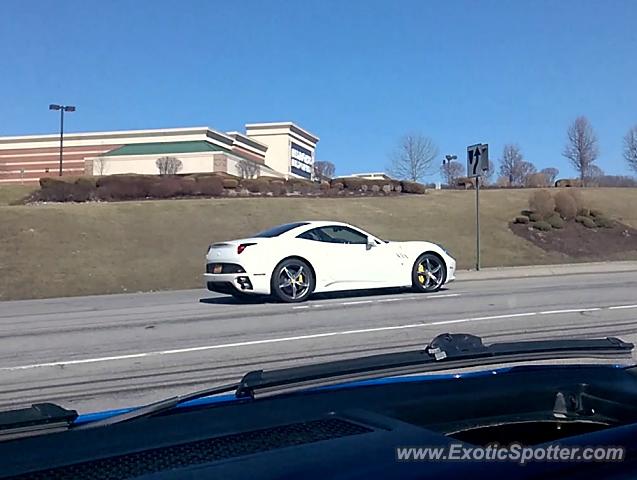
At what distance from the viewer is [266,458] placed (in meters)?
1.81

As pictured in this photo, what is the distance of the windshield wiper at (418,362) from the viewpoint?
9.28 ft

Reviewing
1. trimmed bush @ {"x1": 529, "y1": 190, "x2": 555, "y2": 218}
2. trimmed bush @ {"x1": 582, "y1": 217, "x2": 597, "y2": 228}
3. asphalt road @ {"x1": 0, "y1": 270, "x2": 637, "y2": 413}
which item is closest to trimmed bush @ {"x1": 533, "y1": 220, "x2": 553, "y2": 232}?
trimmed bush @ {"x1": 529, "y1": 190, "x2": 555, "y2": 218}

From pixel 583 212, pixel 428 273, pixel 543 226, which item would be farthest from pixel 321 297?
pixel 583 212

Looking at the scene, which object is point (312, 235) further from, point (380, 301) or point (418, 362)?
point (418, 362)

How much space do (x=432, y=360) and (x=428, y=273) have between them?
1171 cm

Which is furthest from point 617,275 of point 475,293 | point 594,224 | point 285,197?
point 285,197

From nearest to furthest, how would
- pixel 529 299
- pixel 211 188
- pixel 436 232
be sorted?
1. pixel 529 299
2. pixel 436 232
3. pixel 211 188

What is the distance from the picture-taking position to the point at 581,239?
101 ft

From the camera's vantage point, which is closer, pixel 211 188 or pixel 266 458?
pixel 266 458

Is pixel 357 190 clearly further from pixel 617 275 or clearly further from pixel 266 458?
pixel 266 458

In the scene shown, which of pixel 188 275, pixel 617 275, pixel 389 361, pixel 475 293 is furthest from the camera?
pixel 188 275

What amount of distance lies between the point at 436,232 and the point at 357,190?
45.4 ft

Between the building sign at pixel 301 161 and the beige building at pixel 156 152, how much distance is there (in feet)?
0.51

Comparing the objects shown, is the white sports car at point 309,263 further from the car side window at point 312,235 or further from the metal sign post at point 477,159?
the metal sign post at point 477,159
